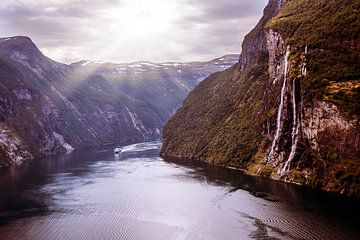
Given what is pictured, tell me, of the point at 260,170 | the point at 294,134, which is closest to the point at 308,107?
the point at 294,134

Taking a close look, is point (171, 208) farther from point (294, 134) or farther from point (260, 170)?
point (294, 134)

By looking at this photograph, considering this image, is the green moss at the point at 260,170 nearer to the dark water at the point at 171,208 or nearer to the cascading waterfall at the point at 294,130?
the dark water at the point at 171,208

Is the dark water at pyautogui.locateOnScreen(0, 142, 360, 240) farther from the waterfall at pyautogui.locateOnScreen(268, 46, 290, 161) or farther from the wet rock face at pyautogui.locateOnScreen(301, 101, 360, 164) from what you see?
the wet rock face at pyautogui.locateOnScreen(301, 101, 360, 164)

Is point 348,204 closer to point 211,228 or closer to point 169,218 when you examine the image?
point 211,228

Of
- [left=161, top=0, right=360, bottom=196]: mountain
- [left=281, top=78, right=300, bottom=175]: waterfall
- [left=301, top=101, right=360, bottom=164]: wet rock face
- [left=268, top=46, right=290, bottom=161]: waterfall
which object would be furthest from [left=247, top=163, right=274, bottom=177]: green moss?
[left=301, top=101, right=360, bottom=164]: wet rock face

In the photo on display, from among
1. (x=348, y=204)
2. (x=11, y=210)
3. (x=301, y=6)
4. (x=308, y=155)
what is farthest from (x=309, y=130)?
(x=11, y=210)

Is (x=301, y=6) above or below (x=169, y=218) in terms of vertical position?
above

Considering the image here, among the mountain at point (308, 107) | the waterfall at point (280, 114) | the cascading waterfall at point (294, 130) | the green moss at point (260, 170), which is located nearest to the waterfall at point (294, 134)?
the cascading waterfall at point (294, 130)
